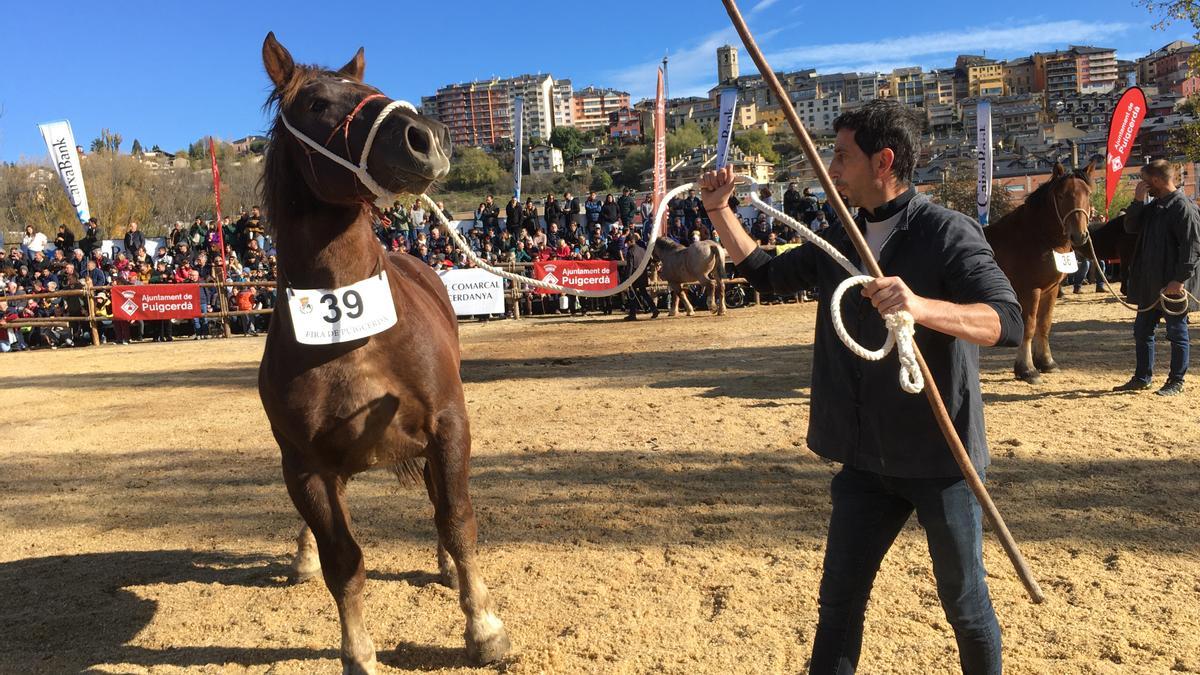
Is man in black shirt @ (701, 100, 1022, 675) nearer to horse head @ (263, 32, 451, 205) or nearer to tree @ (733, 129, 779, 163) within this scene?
horse head @ (263, 32, 451, 205)

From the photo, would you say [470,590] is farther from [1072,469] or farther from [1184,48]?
[1184,48]

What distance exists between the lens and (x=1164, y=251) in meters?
7.38

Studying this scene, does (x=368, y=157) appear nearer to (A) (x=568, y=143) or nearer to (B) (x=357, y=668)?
(B) (x=357, y=668)

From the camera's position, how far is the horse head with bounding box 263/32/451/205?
9.37 feet

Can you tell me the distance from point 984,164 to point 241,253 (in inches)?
811

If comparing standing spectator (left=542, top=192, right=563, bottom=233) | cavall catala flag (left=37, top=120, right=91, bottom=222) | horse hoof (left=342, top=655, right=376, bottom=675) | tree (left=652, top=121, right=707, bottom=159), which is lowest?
horse hoof (left=342, top=655, right=376, bottom=675)

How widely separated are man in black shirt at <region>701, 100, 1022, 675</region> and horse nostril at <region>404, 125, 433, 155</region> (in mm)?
1057

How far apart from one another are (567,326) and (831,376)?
14892mm

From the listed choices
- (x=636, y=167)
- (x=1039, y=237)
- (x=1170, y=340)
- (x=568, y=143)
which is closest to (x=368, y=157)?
(x=1039, y=237)

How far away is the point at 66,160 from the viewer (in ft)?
66.7

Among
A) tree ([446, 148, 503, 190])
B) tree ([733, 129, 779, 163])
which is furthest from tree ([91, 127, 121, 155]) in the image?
tree ([733, 129, 779, 163])

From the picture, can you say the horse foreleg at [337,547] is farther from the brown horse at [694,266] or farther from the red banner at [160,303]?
the red banner at [160,303]

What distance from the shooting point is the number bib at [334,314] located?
312 centimetres

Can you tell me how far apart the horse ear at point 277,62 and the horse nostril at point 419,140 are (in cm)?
85
